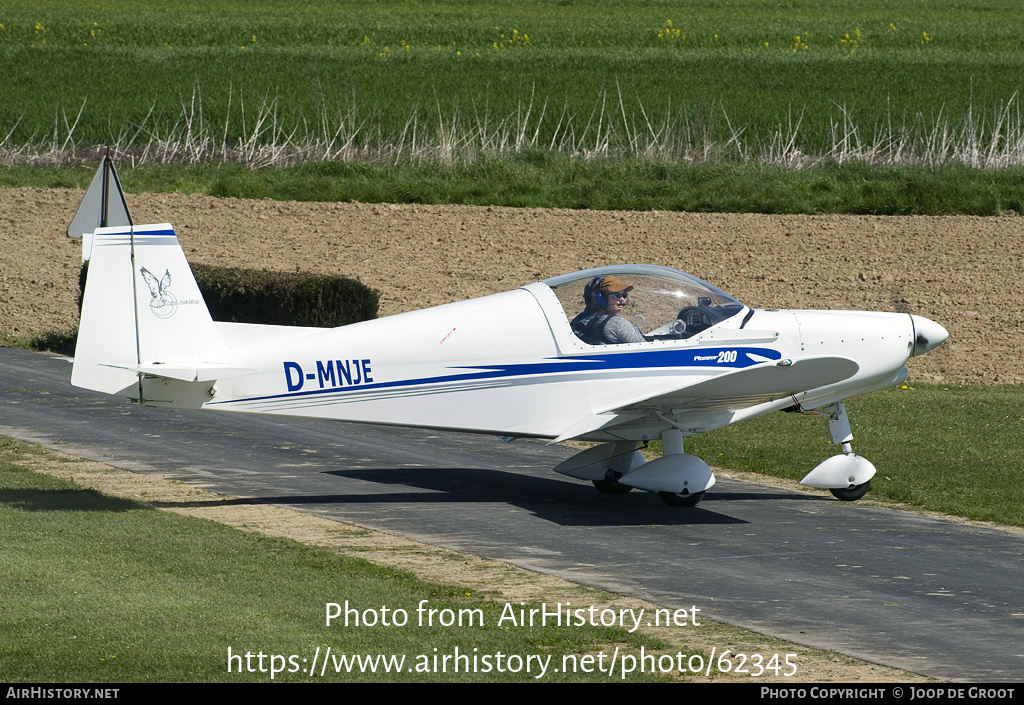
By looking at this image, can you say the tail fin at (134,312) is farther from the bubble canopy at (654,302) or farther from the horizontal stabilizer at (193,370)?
the bubble canopy at (654,302)

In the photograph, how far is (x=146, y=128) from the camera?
35.2m

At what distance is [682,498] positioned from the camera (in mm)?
11211

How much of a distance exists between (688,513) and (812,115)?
1084 inches

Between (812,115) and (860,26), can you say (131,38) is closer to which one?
(812,115)

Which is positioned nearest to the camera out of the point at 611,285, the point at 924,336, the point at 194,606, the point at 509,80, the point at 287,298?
the point at 194,606

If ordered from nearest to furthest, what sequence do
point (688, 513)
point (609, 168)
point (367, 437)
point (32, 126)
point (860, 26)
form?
point (688, 513) → point (367, 437) → point (609, 168) → point (32, 126) → point (860, 26)

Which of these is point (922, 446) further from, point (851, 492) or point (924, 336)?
point (924, 336)

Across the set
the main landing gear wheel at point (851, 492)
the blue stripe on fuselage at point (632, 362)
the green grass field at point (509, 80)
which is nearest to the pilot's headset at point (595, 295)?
the blue stripe on fuselage at point (632, 362)

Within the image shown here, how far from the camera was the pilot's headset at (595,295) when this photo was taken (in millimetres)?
11203

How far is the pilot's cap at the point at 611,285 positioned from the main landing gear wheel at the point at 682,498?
1865 millimetres

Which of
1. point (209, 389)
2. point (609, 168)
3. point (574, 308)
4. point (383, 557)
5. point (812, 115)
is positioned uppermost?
point (812, 115)

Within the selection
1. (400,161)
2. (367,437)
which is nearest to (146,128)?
(400,161)

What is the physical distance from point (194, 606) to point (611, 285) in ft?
16.3

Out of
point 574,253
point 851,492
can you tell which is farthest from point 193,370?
point 574,253
